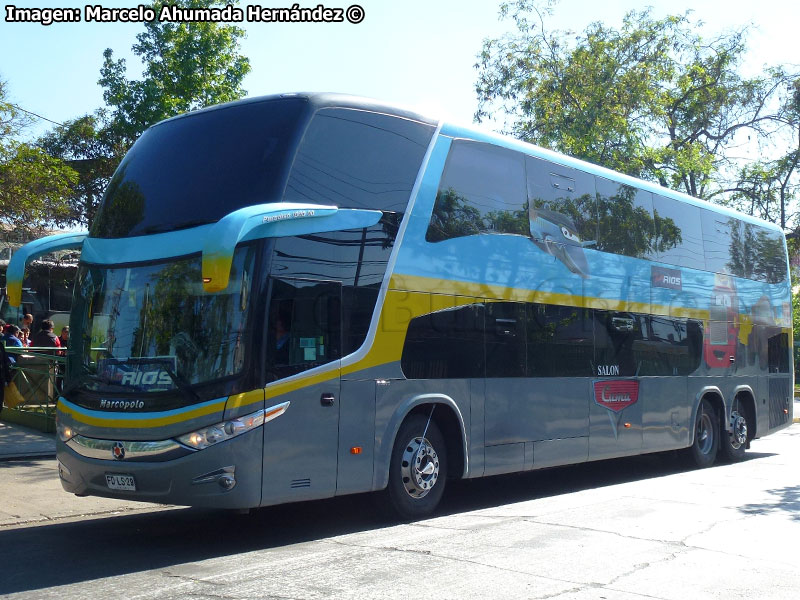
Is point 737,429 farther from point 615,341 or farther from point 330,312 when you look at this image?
point 330,312

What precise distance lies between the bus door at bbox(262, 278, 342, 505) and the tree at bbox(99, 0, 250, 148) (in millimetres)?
12221

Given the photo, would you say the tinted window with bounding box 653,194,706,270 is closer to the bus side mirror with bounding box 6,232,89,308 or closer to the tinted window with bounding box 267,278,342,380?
the tinted window with bounding box 267,278,342,380

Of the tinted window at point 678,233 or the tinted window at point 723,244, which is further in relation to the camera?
the tinted window at point 723,244

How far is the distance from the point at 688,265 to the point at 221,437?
963 centimetres

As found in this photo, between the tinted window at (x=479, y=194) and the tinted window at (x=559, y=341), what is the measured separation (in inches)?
44.9

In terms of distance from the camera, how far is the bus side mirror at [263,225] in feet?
23.3

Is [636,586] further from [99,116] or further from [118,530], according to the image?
[99,116]

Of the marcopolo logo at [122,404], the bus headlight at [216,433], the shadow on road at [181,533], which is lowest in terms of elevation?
the shadow on road at [181,533]

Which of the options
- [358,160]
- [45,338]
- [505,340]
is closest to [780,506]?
[505,340]

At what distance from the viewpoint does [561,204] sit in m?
12.1

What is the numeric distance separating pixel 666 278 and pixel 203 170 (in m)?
8.25

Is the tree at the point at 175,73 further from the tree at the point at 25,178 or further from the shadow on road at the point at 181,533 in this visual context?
the shadow on road at the point at 181,533

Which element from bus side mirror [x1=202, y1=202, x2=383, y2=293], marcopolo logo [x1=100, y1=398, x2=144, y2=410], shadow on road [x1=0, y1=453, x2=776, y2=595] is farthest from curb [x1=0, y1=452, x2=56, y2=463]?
bus side mirror [x1=202, y1=202, x2=383, y2=293]

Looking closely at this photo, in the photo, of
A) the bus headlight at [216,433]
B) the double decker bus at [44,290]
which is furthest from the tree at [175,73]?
the bus headlight at [216,433]
